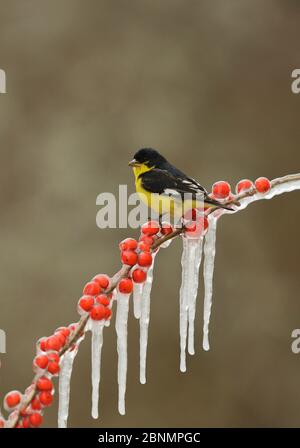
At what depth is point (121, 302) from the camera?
816 mm

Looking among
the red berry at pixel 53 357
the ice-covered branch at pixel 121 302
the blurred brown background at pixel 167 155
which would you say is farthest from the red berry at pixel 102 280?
the blurred brown background at pixel 167 155

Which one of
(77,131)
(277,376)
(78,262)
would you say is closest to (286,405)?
(277,376)

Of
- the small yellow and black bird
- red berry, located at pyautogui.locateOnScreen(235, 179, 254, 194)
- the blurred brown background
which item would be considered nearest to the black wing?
the small yellow and black bird

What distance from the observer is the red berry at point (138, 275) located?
32.1 inches

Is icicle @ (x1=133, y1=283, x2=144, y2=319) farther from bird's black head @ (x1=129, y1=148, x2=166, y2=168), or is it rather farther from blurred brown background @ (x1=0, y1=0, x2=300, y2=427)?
blurred brown background @ (x1=0, y1=0, x2=300, y2=427)

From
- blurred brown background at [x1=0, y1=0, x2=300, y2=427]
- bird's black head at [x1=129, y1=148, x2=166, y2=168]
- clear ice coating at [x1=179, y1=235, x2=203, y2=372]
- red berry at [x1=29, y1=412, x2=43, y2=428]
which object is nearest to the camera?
red berry at [x1=29, y1=412, x2=43, y2=428]

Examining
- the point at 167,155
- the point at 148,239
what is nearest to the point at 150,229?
the point at 148,239

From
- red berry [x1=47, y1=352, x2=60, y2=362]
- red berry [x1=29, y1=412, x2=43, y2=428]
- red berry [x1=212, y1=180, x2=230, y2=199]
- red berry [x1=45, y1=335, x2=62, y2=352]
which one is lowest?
red berry [x1=29, y1=412, x2=43, y2=428]

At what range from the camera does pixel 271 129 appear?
10.6ft

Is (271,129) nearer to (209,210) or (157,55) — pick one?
(157,55)

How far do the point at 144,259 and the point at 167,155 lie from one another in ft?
7.68

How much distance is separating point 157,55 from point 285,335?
1.45 meters

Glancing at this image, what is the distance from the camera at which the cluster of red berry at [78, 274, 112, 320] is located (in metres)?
0.76

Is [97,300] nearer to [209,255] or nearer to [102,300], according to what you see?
[102,300]
